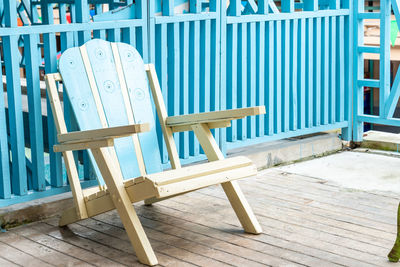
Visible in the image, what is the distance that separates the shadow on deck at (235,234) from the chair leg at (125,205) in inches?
3.5

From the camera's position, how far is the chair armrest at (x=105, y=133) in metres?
2.88

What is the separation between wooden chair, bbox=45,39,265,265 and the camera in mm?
3098

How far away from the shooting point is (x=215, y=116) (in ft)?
11.4

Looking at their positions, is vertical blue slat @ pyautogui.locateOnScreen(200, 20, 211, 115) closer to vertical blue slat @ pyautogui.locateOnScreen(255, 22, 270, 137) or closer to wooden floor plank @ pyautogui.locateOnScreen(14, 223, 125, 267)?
vertical blue slat @ pyautogui.locateOnScreen(255, 22, 270, 137)

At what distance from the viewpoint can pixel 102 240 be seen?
11.3ft

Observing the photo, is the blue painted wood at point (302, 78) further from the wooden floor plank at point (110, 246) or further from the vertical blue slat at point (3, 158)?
the vertical blue slat at point (3, 158)

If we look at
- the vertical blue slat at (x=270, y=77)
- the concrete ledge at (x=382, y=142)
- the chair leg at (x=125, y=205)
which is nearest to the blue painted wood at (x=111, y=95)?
the chair leg at (x=125, y=205)

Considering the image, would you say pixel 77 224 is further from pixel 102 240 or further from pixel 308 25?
pixel 308 25

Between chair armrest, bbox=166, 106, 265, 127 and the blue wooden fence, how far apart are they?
54cm

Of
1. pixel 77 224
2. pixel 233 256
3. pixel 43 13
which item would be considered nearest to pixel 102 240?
pixel 77 224

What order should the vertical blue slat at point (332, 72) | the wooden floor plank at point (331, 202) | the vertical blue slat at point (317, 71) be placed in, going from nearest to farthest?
the wooden floor plank at point (331, 202)
the vertical blue slat at point (317, 71)
the vertical blue slat at point (332, 72)

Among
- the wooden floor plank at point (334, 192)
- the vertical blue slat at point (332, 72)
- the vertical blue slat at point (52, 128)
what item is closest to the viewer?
the vertical blue slat at point (52, 128)

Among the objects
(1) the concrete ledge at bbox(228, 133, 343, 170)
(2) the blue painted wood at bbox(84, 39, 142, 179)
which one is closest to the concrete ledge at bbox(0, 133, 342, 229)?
(1) the concrete ledge at bbox(228, 133, 343, 170)

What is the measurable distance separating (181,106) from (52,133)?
0.90m
